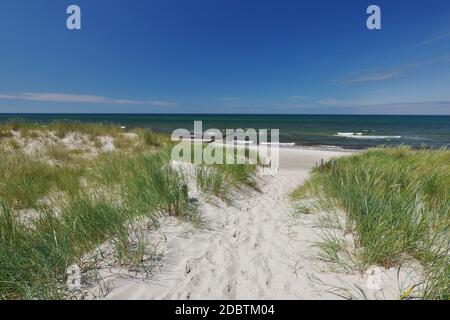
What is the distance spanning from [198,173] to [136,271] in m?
3.18

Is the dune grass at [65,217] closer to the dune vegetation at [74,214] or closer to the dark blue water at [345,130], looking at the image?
the dune vegetation at [74,214]

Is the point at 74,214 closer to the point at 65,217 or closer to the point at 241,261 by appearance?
the point at 65,217

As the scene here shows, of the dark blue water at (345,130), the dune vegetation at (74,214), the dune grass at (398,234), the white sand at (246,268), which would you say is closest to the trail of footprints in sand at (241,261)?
the white sand at (246,268)

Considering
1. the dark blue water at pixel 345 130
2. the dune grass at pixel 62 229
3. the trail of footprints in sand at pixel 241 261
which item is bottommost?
the trail of footprints in sand at pixel 241 261

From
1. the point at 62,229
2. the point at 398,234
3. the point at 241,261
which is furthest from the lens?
the point at 241,261

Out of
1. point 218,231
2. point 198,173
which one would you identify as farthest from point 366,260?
point 198,173

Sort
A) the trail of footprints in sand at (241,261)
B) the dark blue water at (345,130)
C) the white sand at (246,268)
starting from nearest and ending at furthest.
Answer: the white sand at (246,268)
the trail of footprints in sand at (241,261)
the dark blue water at (345,130)

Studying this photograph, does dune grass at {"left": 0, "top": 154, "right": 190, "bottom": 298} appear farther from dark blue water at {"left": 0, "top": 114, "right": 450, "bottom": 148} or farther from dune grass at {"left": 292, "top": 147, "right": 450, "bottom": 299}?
dark blue water at {"left": 0, "top": 114, "right": 450, "bottom": 148}

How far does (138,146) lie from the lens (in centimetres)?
1216

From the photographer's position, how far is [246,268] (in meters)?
2.66

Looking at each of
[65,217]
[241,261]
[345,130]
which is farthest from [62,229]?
[345,130]

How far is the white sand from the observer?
2.16 metres

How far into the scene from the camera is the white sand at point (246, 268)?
85.0 inches
